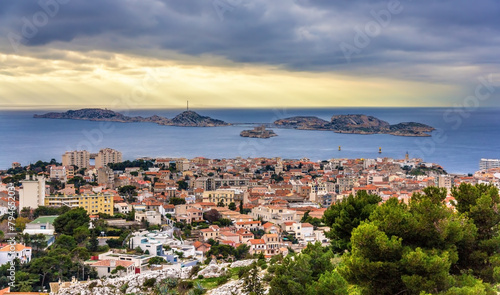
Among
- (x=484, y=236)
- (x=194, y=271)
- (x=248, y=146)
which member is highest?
(x=484, y=236)

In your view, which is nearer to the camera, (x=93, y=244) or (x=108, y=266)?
(x=108, y=266)

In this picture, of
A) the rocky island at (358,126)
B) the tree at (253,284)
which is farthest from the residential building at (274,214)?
the rocky island at (358,126)

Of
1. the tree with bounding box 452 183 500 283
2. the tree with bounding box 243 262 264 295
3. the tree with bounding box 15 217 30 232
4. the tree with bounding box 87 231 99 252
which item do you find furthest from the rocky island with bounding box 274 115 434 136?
the tree with bounding box 452 183 500 283

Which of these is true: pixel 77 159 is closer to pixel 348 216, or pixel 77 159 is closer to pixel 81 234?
pixel 81 234

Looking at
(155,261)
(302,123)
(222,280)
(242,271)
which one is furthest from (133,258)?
(302,123)

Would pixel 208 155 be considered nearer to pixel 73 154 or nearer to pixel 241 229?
pixel 73 154

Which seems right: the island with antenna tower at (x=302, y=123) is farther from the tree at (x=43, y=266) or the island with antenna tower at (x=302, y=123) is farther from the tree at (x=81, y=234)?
the tree at (x=43, y=266)

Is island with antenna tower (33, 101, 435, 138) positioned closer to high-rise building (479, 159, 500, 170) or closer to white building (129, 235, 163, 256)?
high-rise building (479, 159, 500, 170)
